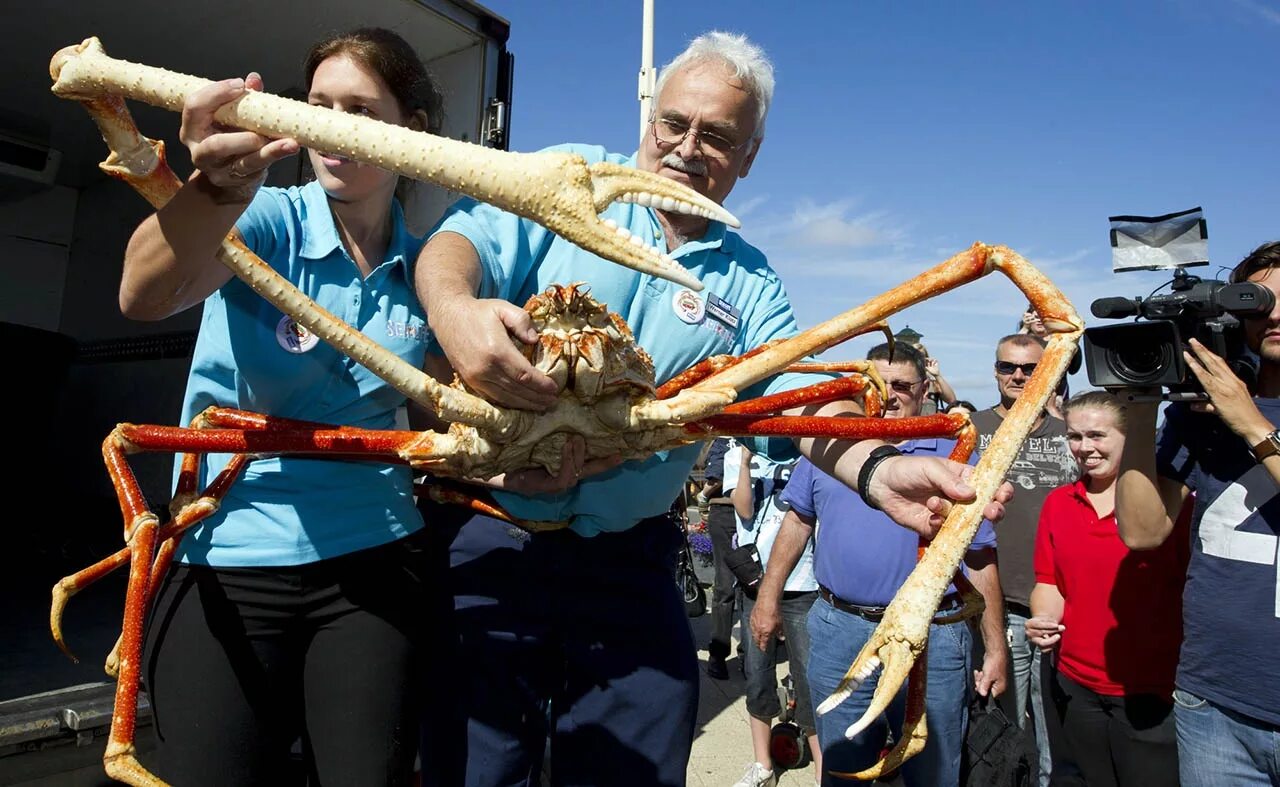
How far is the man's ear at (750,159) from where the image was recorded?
2058 millimetres

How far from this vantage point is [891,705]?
3.03m

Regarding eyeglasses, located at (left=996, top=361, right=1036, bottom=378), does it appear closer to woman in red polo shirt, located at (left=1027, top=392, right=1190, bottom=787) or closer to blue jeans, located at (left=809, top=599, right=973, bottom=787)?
woman in red polo shirt, located at (left=1027, top=392, right=1190, bottom=787)

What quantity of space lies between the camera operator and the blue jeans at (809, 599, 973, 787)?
0.71m

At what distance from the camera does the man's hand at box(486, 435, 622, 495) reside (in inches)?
64.6

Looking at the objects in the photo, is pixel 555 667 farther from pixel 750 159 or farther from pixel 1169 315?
pixel 1169 315

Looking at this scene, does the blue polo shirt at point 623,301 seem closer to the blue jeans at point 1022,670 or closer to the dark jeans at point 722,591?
the blue jeans at point 1022,670

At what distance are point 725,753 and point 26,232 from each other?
6728 millimetres

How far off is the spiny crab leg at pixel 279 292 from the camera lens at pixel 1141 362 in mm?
1937

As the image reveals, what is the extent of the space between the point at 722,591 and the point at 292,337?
202 inches

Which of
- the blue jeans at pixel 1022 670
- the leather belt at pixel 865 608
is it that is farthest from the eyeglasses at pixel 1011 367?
the leather belt at pixel 865 608

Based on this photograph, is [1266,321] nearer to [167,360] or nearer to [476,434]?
[476,434]

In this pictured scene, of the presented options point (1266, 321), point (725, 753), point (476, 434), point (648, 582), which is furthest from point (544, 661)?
point (725, 753)

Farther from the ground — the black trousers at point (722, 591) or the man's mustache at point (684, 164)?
the man's mustache at point (684, 164)

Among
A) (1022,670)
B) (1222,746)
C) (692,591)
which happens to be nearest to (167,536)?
(1222,746)
